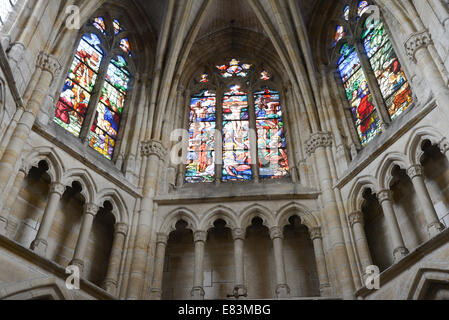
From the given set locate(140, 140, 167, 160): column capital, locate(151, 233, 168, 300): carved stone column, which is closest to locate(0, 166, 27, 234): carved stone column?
locate(151, 233, 168, 300): carved stone column

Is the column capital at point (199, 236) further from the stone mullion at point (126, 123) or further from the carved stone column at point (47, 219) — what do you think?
the carved stone column at point (47, 219)

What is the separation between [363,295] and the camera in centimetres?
891

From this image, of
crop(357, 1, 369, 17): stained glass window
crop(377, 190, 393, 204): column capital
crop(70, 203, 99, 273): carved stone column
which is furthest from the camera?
crop(357, 1, 369, 17): stained glass window

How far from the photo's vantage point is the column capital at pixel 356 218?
991 centimetres

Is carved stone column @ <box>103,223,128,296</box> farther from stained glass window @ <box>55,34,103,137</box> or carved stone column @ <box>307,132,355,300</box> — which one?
carved stone column @ <box>307,132,355,300</box>

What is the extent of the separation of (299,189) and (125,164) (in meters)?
3.83

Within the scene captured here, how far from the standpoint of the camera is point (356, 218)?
9938 millimetres

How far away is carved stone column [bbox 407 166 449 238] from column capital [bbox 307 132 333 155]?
105 inches

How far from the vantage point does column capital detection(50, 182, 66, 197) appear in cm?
948

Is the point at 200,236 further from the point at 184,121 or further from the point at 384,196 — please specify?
the point at 184,121

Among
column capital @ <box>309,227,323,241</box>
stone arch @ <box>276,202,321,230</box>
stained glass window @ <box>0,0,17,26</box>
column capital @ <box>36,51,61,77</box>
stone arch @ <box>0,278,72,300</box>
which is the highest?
stained glass window @ <box>0,0,17,26</box>
